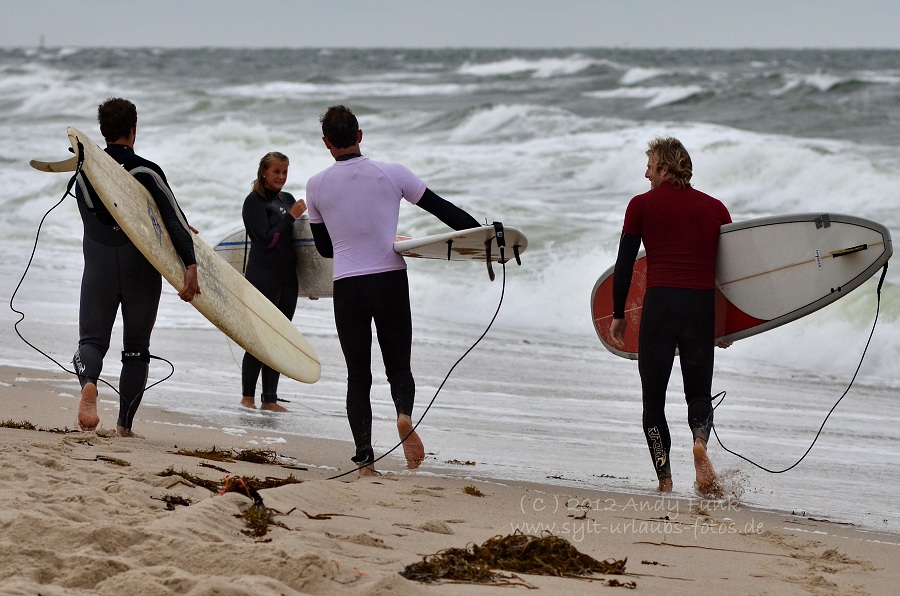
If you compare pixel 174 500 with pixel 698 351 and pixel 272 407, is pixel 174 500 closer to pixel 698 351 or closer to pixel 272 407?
pixel 698 351

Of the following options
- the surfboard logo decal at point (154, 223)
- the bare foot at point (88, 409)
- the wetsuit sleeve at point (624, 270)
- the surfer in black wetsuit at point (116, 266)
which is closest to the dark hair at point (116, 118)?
the surfer in black wetsuit at point (116, 266)

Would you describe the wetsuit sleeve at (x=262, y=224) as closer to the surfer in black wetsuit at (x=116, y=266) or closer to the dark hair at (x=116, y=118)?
the surfer in black wetsuit at (x=116, y=266)

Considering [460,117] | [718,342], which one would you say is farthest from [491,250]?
[460,117]

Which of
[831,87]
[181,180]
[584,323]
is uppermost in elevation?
[831,87]

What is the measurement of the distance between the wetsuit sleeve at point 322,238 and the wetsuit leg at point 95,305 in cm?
94

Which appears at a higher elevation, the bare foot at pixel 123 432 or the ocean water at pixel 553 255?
the ocean water at pixel 553 255

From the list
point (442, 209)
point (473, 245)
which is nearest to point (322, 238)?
point (442, 209)

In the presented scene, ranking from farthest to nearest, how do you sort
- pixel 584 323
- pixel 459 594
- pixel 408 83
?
pixel 408 83
pixel 584 323
pixel 459 594

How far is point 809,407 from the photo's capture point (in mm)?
6922

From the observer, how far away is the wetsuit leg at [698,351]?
14.7 feet

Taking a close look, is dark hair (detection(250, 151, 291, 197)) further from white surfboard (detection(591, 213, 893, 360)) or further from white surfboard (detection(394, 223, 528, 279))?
white surfboard (detection(591, 213, 893, 360))

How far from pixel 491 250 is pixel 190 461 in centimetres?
159

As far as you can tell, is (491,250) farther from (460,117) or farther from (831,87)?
(831,87)

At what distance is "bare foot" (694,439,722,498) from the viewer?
4441 mm
